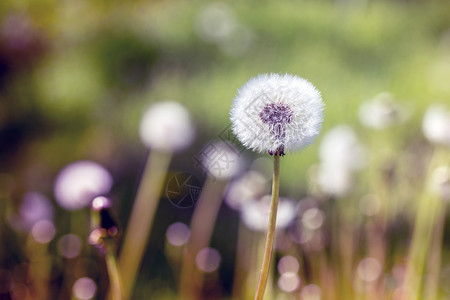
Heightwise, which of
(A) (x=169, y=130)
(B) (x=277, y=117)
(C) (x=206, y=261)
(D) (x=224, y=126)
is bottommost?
(C) (x=206, y=261)

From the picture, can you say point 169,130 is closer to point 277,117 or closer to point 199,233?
point 199,233

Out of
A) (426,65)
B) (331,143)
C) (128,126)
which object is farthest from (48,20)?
(331,143)

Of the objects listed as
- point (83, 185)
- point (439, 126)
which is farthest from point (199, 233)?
point (439, 126)

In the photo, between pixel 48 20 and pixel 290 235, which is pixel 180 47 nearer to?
pixel 48 20

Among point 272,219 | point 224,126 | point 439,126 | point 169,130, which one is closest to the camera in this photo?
point 272,219

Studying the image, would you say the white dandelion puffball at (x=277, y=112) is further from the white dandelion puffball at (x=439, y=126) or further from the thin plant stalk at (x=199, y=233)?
the thin plant stalk at (x=199, y=233)

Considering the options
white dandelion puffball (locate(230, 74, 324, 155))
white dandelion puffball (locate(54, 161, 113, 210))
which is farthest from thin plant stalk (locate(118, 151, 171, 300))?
white dandelion puffball (locate(230, 74, 324, 155))

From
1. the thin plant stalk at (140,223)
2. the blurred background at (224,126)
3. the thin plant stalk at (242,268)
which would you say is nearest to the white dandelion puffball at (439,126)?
the blurred background at (224,126)

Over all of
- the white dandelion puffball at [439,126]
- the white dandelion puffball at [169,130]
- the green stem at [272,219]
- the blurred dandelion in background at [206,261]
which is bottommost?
the blurred dandelion in background at [206,261]
